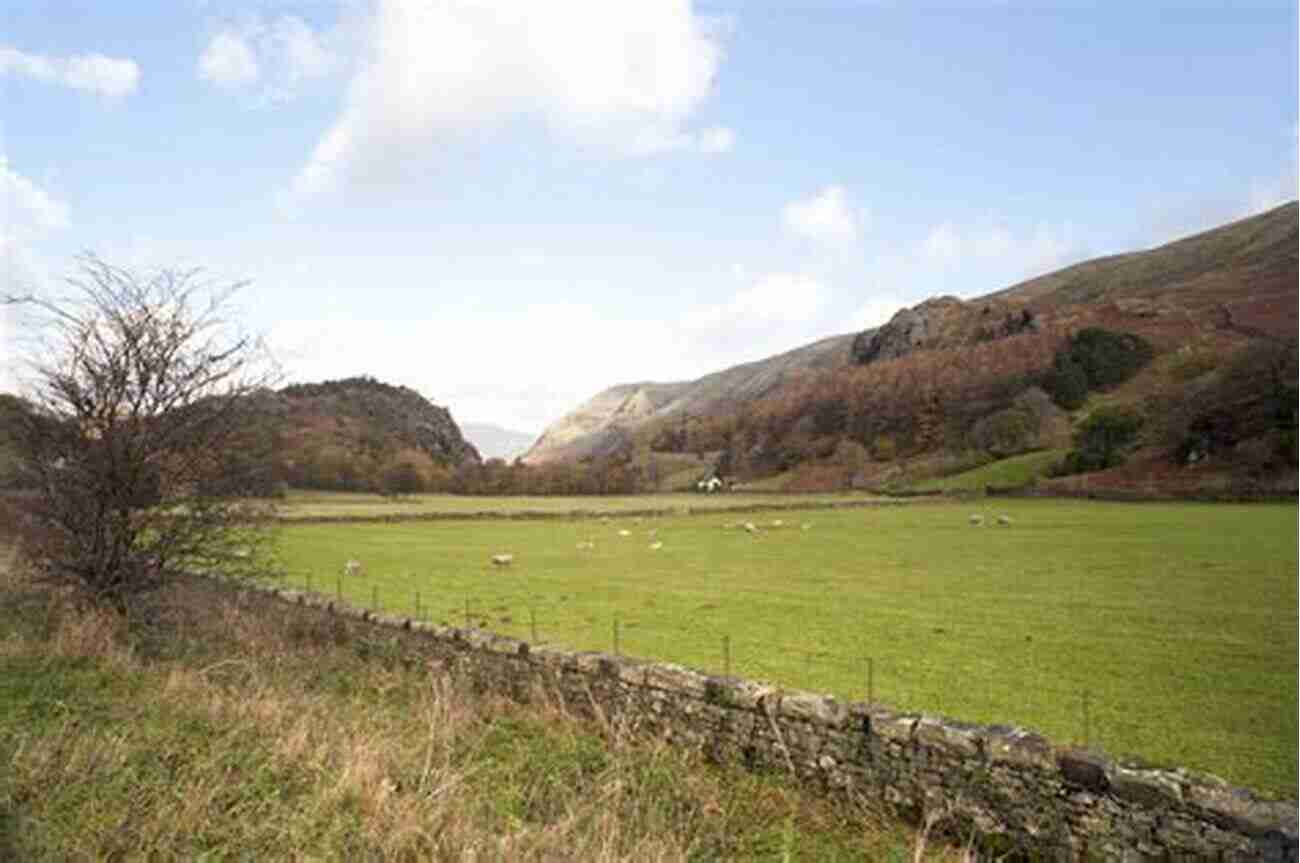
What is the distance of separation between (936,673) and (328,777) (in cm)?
1090

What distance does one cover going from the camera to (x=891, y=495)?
93.5 meters

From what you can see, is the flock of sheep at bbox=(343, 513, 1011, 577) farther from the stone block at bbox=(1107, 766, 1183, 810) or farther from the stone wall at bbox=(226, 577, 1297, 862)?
the stone block at bbox=(1107, 766, 1183, 810)

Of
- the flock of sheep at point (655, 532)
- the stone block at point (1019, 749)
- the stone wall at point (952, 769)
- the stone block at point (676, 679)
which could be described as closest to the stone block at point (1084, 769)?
the stone wall at point (952, 769)

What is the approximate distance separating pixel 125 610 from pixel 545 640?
8734 mm

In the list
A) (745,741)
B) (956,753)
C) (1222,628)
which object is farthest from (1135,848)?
(1222,628)

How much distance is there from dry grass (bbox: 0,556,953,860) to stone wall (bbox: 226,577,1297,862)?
42 centimetres

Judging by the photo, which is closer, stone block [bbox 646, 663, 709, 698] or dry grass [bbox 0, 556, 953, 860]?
dry grass [bbox 0, 556, 953, 860]

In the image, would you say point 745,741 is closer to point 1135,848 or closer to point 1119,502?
point 1135,848

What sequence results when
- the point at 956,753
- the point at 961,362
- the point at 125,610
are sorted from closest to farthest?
the point at 956,753
the point at 125,610
the point at 961,362

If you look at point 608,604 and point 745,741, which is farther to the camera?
point 608,604

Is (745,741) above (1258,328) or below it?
below

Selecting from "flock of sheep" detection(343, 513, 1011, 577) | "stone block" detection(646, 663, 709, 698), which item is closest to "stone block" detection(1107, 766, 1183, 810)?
"stone block" detection(646, 663, 709, 698)

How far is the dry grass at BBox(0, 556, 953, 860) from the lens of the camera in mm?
7453

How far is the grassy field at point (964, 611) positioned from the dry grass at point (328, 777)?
350 cm
